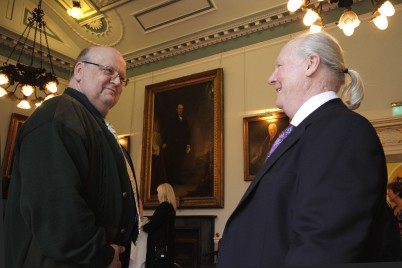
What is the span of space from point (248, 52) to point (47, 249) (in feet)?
24.7

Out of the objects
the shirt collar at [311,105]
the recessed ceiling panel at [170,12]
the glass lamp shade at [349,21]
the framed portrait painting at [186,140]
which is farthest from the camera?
the recessed ceiling panel at [170,12]

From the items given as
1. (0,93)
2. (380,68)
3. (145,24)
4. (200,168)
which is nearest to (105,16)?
(145,24)

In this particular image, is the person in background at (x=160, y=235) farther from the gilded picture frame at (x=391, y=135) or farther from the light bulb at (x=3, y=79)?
the gilded picture frame at (x=391, y=135)

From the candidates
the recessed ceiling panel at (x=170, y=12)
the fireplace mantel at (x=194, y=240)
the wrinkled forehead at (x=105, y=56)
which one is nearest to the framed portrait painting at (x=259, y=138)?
the fireplace mantel at (x=194, y=240)

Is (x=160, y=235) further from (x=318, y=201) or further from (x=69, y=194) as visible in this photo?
(x=318, y=201)

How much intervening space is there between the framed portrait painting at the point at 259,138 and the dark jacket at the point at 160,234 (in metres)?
2.49

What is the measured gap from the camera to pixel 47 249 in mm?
1506

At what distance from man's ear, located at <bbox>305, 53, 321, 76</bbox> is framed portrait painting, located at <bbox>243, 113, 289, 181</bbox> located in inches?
230

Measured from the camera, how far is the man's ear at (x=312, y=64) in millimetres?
1693

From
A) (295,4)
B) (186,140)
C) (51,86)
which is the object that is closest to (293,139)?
(295,4)

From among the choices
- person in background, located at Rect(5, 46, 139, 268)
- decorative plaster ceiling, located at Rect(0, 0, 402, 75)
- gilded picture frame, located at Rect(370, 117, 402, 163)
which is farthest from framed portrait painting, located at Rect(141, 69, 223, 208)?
person in background, located at Rect(5, 46, 139, 268)

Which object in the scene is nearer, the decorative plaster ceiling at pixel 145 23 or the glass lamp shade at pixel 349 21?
the glass lamp shade at pixel 349 21

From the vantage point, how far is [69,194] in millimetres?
1555

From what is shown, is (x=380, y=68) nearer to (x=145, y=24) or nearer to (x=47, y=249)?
(x=145, y=24)
